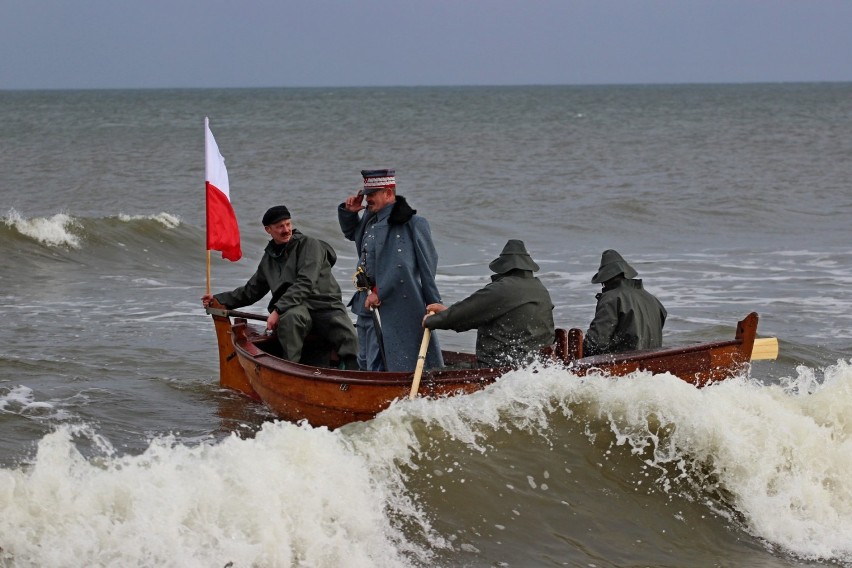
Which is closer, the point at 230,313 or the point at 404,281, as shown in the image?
the point at 404,281

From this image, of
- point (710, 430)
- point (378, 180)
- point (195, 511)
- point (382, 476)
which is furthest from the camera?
point (378, 180)

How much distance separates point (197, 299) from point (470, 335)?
13.1ft

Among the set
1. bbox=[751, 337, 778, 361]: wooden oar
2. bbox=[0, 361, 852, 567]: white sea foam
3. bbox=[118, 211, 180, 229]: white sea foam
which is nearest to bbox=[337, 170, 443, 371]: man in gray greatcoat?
bbox=[0, 361, 852, 567]: white sea foam

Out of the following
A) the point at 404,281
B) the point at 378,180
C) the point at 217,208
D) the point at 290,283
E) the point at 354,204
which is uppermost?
the point at 378,180

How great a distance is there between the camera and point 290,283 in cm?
942

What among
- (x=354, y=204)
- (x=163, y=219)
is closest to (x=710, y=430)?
(x=354, y=204)

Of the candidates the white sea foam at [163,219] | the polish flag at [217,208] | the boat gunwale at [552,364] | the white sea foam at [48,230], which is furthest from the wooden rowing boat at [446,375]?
the white sea foam at [163,219]

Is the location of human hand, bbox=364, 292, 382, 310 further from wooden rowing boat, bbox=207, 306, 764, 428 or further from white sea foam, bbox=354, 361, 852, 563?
white sea foam, bbox=354, 361, 852, 563

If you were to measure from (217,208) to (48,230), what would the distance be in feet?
35.5

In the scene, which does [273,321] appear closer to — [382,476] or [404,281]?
[404,281]

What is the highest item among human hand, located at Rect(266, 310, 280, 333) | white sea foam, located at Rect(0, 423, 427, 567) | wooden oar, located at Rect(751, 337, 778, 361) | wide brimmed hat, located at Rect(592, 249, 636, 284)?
wide brimmed hat, located at Rect(592, 249, 636, 284)

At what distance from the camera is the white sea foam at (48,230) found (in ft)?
63.9

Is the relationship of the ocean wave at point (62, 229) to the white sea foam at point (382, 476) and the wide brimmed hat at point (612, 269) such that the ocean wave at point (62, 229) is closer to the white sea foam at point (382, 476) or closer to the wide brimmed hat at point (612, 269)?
the white sea foam at point (382, 476)

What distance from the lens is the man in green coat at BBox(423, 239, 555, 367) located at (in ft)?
24.9
